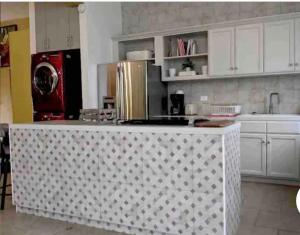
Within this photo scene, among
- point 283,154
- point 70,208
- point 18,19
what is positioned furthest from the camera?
point 18,19

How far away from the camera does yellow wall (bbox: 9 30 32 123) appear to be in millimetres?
5379

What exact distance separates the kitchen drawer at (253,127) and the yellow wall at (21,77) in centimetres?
374

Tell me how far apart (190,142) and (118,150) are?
2.03 ft

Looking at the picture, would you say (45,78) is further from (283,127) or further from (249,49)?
(283,127)

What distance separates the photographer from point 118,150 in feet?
7.82

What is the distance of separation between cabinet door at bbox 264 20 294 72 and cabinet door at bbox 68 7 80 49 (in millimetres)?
2813

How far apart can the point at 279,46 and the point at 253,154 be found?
144 centimetres

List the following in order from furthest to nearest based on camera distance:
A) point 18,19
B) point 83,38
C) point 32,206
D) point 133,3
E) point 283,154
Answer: point 18,19 → point 133,3 → point 83,38 → point 283,154 → point 32,206

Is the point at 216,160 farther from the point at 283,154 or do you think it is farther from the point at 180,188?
the point at 283,154

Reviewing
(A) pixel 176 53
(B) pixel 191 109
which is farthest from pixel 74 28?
(B) pixel 191 109

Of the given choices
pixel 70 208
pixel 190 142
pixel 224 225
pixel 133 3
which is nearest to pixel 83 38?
pixel 133 3

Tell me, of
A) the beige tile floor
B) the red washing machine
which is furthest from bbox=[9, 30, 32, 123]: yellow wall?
the beige tile floor

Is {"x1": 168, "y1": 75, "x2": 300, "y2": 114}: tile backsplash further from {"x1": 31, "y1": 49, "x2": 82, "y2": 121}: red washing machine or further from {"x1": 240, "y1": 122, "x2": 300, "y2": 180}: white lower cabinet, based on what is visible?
{"x1": 31, "y1": 49, "x2": 82, "y2": 121}: red washing machine

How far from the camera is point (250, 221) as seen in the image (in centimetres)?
259
